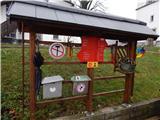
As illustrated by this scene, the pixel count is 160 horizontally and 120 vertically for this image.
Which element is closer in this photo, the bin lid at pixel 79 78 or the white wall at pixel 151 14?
the bin lid at pixel 79 78

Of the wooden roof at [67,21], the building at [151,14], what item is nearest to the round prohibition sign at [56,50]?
the wooden roof at [67,21]

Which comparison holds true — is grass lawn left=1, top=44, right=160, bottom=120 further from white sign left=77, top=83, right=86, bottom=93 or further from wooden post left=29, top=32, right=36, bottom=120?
white sign left=77, top=83, right=86, bottom=93

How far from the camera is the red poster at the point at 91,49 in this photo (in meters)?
4.20

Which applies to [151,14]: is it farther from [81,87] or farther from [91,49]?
[81,87]

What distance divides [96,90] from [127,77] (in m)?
0.93

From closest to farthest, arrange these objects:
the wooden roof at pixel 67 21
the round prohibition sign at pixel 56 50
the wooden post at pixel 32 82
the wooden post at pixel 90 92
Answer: the wooden roof at pixel 67 21 < the wooden post at pixel 32 82 < the round prohibition sign at pixel 56 50 < the wooden post at pixel 90 92

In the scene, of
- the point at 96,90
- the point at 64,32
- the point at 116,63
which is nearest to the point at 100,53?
the point at 116,63

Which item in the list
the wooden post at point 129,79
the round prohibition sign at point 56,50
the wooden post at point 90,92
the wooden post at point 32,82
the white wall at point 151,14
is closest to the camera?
the wooden post at point 32,82

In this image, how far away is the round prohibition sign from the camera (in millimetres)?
3836

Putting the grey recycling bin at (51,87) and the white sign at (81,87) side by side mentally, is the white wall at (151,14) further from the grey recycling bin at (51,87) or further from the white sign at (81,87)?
the grey recycling bin at (51,87)

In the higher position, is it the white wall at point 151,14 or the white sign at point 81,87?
the white wall at point 151,14

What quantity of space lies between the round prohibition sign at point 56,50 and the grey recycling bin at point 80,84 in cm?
66

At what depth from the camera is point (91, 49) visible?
4.28 m

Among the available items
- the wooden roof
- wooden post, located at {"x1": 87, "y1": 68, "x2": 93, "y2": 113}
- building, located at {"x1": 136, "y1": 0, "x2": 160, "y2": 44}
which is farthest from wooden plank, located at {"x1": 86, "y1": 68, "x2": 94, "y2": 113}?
building, located at {"x1": 136, "y1": 0, "x2": 160, "y2": 44}
